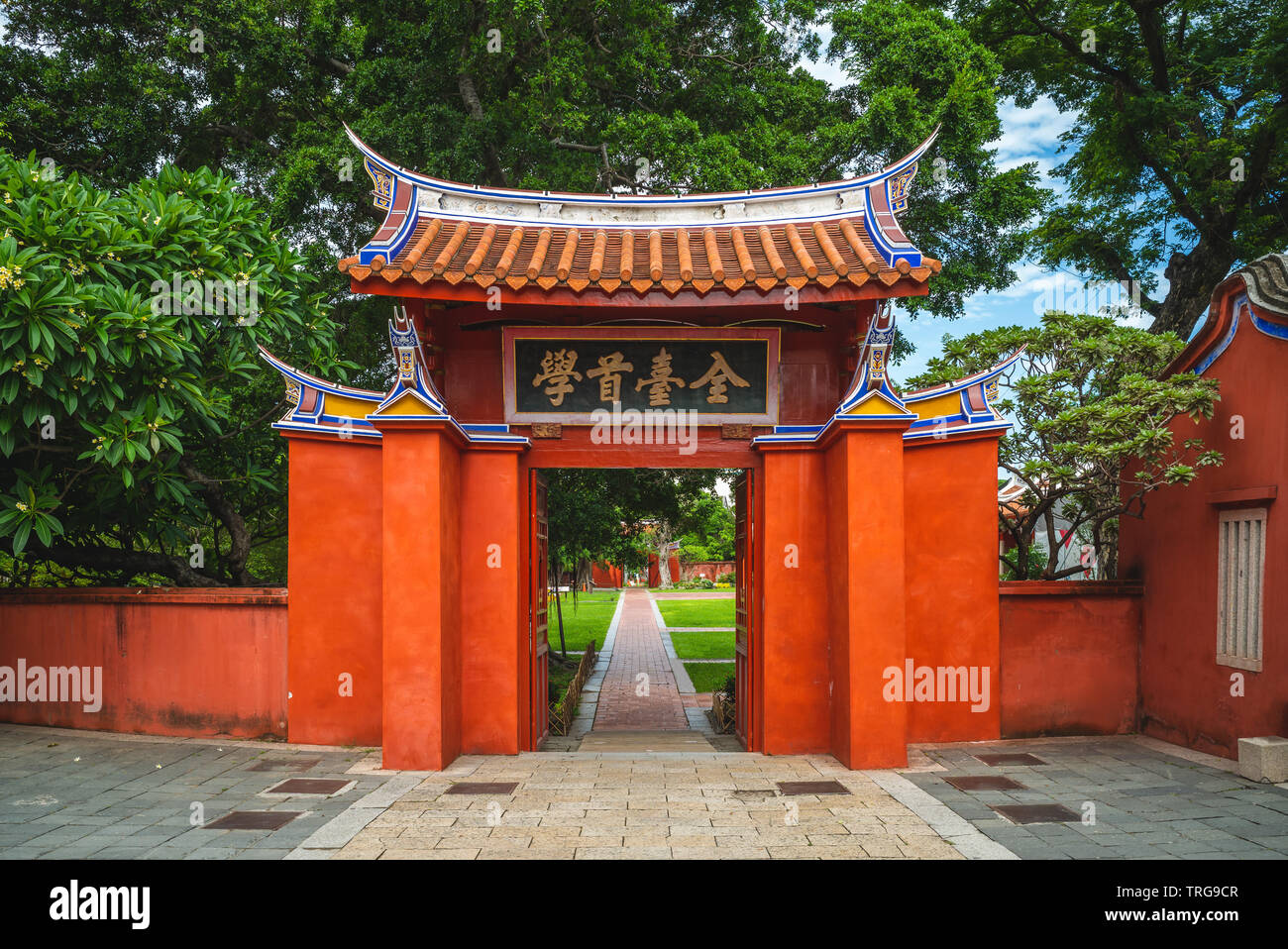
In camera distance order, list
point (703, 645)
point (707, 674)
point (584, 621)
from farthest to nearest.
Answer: point (584, 621) < point (703, 645) < point (707, 674)

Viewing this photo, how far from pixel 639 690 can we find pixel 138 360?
27.1 feet

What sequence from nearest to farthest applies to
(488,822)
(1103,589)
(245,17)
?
(488,822)
(1103,589)
(245,17)

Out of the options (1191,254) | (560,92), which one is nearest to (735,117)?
(560,92)

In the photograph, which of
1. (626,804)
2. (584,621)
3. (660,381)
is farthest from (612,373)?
(584,621)

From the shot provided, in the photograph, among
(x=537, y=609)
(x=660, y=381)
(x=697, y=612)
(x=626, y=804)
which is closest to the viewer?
(x=626, y=804)

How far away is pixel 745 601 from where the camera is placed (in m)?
8.02

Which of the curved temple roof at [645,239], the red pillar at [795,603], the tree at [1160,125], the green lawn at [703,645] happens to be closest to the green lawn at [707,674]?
the green lawn at [703,645]

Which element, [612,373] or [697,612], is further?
[697,612]

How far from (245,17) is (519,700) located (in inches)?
404

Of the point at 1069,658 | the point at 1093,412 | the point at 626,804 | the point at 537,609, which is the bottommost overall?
the point at 626,804

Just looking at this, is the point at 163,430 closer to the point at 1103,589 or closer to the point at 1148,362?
the point at 1103,589

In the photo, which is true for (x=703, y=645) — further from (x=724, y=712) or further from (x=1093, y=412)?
(x=1093, y=412)

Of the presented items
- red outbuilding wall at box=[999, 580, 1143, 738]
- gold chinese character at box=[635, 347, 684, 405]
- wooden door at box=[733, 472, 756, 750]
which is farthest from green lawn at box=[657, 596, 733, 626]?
gold chinese character at box=[635, 347, 684, 405]

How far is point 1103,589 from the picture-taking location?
7672 mm
